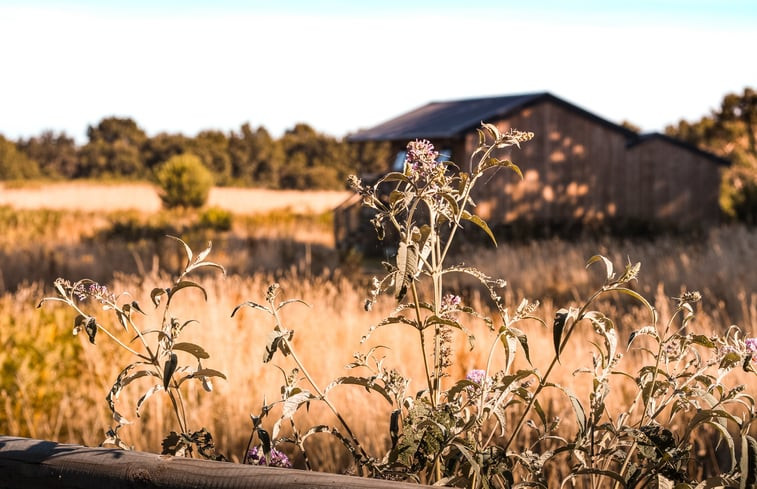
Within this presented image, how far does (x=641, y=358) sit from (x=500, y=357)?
3.47 feet

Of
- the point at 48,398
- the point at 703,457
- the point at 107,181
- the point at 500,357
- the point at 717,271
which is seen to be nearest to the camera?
the point at 703,457

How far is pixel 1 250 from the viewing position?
16156 millimetres

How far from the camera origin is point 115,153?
59312 mm

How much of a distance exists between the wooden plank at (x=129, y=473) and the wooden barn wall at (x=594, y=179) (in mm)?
19662

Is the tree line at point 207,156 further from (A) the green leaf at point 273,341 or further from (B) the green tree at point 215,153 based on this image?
(A) the green leaf at point 273,341

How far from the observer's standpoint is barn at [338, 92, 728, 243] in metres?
21.7

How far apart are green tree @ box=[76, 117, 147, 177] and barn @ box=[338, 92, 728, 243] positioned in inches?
1521

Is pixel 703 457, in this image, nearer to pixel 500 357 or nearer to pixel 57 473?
pixel 500 357

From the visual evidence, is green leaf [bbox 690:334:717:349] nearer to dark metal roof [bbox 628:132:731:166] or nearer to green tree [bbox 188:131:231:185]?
dark metal roof [bbox 628:132:731:166]

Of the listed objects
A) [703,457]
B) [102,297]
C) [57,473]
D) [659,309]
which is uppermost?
[102,297]

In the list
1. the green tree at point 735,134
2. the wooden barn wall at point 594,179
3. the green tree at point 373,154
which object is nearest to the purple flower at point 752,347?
the wooden barn wall at point 594,179

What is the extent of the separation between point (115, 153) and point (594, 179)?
1722 inches

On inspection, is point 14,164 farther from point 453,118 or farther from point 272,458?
point 272,458

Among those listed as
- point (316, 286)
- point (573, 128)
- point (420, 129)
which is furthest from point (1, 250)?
point (573, 128)
